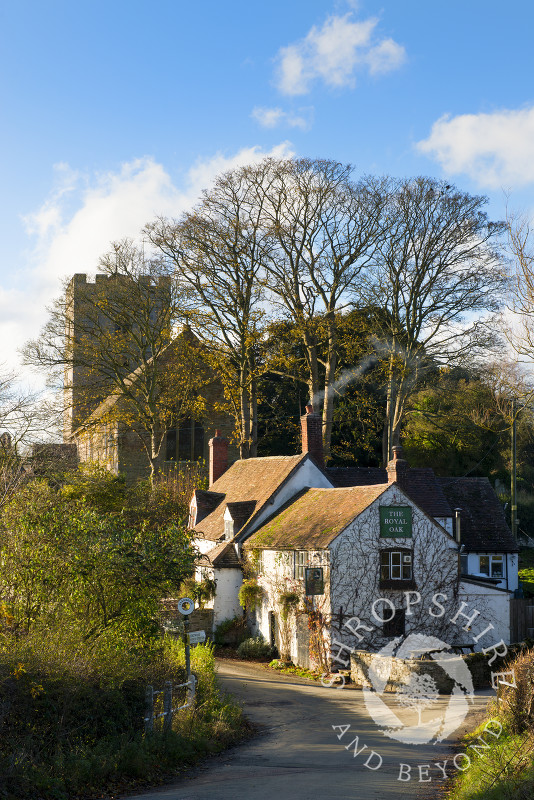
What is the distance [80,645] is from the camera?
51.2 ft

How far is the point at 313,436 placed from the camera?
33750mm

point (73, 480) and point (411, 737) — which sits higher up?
point (73, 480)

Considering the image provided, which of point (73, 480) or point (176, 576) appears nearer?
point (176, 576)

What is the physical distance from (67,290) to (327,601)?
872 inches

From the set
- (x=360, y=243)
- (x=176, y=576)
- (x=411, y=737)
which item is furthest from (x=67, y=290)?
(x=411, y=737)

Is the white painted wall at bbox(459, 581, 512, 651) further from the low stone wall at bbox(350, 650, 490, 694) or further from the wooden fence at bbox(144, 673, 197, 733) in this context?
the wooden fence at bbox(144, 673, 197, 733)

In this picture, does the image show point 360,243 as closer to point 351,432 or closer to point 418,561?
point 351,432

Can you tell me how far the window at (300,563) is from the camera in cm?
2773

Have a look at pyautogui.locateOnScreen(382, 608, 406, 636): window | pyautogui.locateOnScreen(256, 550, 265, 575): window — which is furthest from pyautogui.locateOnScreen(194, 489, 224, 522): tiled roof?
pyautogui.locateOnScreen(382, 608, 406, 636): window

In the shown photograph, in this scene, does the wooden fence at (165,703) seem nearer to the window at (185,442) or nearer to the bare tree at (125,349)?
the bare tree at (125,349)

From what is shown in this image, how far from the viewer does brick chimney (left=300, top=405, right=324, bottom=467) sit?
33.5 metres

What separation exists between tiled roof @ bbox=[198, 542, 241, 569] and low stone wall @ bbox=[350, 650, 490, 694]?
7.71 metres

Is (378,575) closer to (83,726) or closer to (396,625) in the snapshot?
(396,625)

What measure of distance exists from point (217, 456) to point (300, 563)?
1530 centimetres
